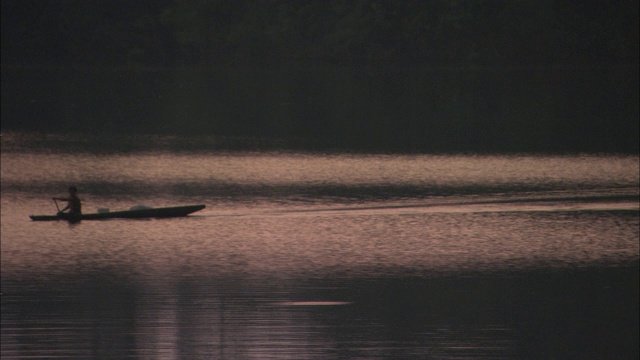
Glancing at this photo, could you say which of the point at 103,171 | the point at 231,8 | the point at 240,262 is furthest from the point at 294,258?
the point at 231,8

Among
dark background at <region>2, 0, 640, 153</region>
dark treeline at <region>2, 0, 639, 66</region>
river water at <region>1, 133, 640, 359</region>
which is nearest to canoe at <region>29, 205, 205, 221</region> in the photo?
river water at <region>1, 133, 640, 359</region>

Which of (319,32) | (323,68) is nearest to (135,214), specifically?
(319,32)

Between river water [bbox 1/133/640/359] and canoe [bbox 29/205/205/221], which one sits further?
canoe [bbox 29/205/205/221]

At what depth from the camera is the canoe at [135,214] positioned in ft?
85.8

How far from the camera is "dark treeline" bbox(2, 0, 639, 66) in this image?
60.5m

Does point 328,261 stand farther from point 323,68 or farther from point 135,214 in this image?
point 323,68

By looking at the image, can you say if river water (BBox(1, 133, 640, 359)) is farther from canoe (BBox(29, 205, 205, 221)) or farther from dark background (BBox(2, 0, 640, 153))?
dark background (BBox(2, 0, 640, 153))

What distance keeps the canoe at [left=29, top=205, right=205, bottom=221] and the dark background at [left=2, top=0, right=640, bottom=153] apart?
18583 millimetres

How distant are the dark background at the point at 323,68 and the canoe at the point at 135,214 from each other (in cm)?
1858

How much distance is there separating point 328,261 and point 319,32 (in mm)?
41926

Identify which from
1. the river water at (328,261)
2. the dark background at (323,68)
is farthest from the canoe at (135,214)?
the dark background at (323,68)

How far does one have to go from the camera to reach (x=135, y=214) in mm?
26625

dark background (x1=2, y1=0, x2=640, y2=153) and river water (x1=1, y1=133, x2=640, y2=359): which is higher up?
dark background (x1=2, y1=0, x2=640, y2=153)

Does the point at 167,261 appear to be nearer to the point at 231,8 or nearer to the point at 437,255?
the point at 437,255
